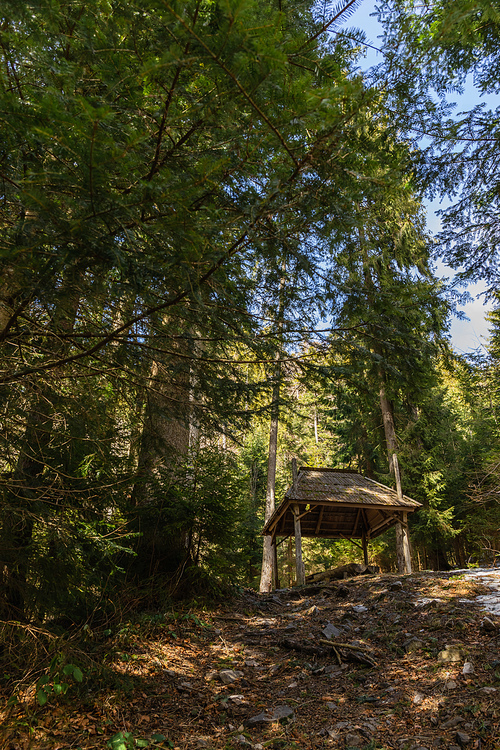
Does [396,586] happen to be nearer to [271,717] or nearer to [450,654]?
[450,654]

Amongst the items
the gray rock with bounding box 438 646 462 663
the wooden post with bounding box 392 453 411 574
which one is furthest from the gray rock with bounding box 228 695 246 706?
the wooden post with bounding box 392 453 411 574

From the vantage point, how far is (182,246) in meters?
2.33

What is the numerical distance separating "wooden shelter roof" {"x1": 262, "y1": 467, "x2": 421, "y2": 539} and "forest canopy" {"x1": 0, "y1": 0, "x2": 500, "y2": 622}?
13.1 ft

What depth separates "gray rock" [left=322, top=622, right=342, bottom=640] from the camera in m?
5.35

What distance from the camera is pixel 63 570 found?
4.35m

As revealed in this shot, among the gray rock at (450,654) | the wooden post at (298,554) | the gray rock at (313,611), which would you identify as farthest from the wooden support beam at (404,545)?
the gray rock at (450,654)

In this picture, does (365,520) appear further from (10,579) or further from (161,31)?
(161,31)

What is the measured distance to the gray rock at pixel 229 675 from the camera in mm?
4367

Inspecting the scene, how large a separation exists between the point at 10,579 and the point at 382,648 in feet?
13.5

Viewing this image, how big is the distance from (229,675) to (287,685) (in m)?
0.61

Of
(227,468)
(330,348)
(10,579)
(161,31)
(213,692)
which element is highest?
(161,31)

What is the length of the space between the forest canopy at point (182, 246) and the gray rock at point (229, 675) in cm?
160

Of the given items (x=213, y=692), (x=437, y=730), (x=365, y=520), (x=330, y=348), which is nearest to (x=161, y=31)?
(x=330, y=348)

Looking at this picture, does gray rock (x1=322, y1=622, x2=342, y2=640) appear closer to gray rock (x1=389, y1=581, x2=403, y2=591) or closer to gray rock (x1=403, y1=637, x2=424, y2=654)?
gray rock (x1=403, y1=637, x2=424, y2=654)
